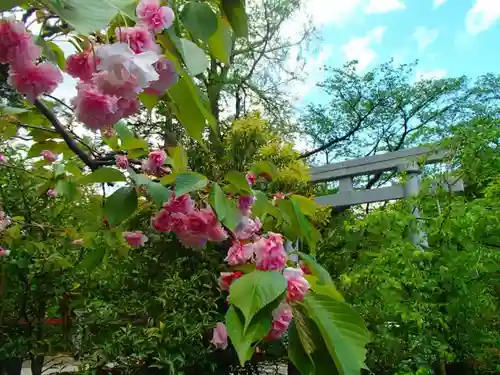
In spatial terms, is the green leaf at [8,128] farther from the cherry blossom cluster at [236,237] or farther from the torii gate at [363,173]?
the torii gate at [363,173]

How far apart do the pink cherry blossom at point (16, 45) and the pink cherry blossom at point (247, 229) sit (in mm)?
390

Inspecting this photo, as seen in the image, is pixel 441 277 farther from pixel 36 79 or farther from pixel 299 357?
pixel 36 79

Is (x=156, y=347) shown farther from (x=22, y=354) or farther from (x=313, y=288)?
(x=313, y=288)

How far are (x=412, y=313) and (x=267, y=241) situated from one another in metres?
1.38

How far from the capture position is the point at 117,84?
507 millimetres

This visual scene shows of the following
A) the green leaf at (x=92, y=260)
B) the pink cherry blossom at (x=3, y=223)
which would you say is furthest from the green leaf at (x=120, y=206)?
the pink cherry blossom at (x=3, y=223)

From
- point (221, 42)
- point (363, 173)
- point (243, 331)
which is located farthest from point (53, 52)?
point (363, 173)

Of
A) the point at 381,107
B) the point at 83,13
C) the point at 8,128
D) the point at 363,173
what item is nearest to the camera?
the point at 83,13

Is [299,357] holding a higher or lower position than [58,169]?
lower

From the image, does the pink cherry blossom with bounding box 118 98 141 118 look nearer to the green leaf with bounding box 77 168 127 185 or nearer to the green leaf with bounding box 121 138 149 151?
the green leaf with bounding box 77 168 127 185

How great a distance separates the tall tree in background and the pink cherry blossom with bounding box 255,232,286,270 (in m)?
8.40

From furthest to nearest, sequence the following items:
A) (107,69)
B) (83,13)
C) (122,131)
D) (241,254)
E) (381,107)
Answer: (381,107)
(122,131)
(241,254)
(107,69)
(83,13)

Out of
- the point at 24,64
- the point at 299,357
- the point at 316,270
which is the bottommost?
the point at 299,357

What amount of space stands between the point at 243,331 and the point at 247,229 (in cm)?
35
